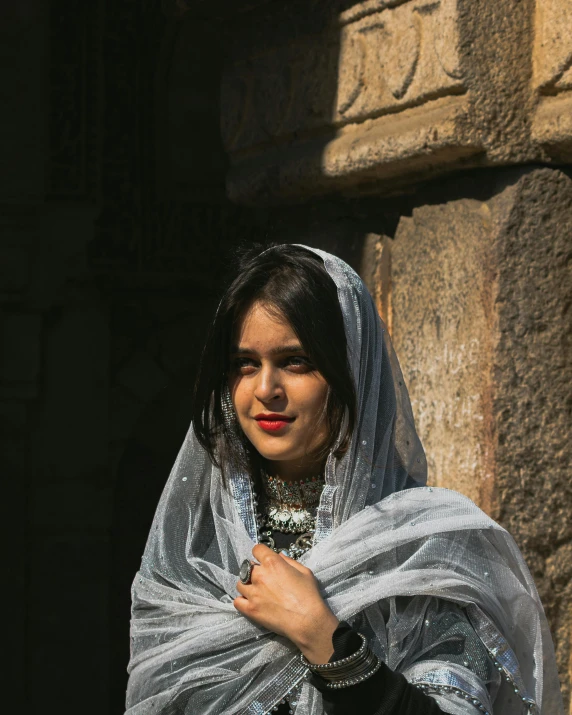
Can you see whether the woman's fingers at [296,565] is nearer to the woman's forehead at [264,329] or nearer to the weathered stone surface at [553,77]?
the woman's forehead at [264,329]

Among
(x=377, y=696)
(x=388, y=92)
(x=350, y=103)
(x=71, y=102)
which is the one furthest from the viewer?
(x=71, y=102)

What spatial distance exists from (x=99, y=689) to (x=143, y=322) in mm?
1241

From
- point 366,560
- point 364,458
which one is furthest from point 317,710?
point 364,458

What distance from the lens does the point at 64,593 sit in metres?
3.89

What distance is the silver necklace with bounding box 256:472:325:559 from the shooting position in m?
2.03

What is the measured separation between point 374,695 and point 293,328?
60cm

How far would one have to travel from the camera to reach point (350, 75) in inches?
119

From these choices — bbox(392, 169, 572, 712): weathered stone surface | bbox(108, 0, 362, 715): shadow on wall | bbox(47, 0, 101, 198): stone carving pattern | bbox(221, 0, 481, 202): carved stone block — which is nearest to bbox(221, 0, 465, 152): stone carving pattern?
bbox(221, 0, 481, 202): carved stone block

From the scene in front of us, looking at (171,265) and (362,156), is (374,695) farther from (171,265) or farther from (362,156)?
(171,265)

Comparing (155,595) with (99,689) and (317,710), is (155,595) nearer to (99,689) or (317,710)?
(317,710)

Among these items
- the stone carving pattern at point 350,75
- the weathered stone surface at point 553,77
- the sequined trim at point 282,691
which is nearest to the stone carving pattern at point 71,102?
the stone carving pattern at point 350,75

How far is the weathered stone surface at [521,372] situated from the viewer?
106 inches

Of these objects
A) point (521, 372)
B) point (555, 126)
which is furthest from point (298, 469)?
point (555, 126)

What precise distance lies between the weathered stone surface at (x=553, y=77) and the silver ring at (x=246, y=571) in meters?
1.30
